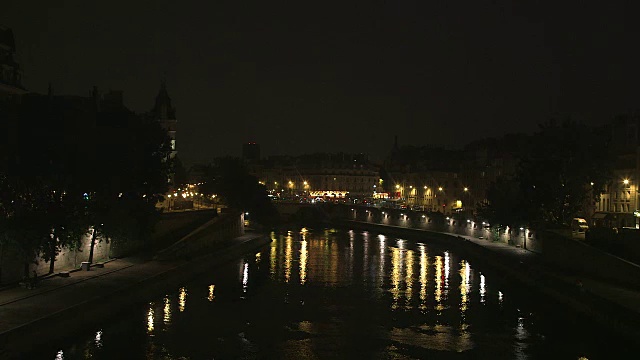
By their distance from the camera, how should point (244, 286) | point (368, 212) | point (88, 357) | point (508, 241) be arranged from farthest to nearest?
point (368, 212) < point (508, 241) < point (244, 286) < point (88, 357)

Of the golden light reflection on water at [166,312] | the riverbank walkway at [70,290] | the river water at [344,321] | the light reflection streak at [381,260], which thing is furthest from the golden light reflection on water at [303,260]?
the golden light reflection on water at [166,312]

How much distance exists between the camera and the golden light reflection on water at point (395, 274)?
3672cm

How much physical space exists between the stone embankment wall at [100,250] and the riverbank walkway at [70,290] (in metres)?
0.75

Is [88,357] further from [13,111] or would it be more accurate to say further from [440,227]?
[440,227]

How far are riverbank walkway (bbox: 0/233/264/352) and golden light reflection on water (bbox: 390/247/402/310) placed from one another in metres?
10.8

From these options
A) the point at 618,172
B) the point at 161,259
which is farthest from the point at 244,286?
the point at 618,172

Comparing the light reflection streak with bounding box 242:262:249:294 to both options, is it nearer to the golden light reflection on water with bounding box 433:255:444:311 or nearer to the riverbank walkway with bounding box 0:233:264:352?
the riverbank walkway with bounding box 0:233:264:352

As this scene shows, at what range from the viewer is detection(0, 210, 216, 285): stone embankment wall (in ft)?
95.5

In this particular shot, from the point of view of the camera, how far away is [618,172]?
60219 millimetres

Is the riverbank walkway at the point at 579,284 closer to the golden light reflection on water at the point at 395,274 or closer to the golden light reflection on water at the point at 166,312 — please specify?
the golden light reflection on water at the point at 395,274

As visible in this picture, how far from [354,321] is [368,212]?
7432 centimetres

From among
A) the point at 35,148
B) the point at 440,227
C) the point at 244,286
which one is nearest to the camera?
the point at 35,148

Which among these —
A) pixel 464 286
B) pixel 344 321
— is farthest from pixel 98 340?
pixel 464 286

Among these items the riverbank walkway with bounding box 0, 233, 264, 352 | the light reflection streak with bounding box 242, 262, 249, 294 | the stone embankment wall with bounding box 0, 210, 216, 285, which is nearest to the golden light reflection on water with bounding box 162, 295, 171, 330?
the riverbank walkway with bounding box 0, 233, 264, 352
